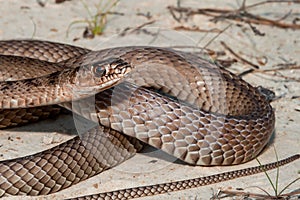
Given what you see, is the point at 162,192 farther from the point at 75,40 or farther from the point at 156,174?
the point at 75,40

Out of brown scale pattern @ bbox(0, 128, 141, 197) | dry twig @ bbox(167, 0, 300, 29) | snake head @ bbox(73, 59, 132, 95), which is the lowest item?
brown scale pattern @ bbox(0, 128, 141, 197)

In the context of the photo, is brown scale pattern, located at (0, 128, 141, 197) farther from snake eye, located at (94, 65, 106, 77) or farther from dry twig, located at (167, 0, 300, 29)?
dry twig, located at (167, 0, 300, 29)

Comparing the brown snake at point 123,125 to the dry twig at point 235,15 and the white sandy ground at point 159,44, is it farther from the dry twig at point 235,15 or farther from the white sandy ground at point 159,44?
the dry twig at point 235,15

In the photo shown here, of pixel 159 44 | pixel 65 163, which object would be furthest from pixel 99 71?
pixel 159 44

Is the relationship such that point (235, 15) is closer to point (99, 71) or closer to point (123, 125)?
point (123, 125)

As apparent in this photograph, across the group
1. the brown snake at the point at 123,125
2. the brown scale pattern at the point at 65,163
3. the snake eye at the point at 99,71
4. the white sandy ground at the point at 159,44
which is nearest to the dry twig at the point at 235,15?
the white sandy ground at the point at 159,44

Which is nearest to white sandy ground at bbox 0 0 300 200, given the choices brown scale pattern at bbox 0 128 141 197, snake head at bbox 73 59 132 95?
brown scale pattern at bbox 0 128 141 197
